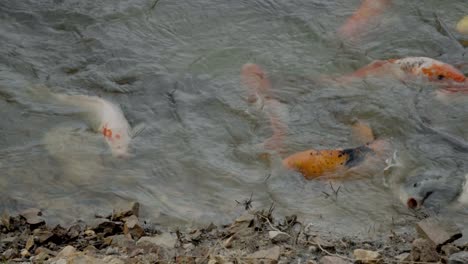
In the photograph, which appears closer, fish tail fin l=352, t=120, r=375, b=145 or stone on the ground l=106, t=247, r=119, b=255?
stone on the ground l=106, t=247, r=119, b=255

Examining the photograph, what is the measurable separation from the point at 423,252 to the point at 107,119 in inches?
130

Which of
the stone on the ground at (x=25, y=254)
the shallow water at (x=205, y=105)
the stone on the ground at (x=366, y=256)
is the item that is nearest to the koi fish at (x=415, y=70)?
the shallow water at (x=205, y=105)

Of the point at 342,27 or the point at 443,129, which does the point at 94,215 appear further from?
the point at 342,27

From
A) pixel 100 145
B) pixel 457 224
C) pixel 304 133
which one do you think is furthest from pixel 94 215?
pixel 457 224

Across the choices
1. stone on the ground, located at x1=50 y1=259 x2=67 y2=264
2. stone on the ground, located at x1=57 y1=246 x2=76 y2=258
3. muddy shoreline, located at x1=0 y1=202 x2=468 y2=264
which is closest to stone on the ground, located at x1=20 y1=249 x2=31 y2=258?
muddy shoreline, located at x1=0 y1=202 x2=468 y2=264

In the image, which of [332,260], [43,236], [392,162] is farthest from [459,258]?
[43,236]

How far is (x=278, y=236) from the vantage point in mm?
4828

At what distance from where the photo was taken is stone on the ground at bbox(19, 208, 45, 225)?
5.18 m

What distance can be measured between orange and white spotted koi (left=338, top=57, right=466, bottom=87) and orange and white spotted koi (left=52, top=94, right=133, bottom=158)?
2.21 metres

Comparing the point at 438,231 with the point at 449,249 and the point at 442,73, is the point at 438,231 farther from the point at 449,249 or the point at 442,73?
the point at 442,73

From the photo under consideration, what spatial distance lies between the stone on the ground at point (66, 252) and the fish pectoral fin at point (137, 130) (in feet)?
6.35

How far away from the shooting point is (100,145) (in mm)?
6430

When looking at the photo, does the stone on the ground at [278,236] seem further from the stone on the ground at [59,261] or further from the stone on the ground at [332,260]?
the stone on the ground at [59,261]

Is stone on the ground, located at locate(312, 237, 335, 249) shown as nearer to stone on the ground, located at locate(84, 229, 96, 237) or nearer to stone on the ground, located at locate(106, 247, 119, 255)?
stone on the ground, located at locate(106, 247, 119, 255)
